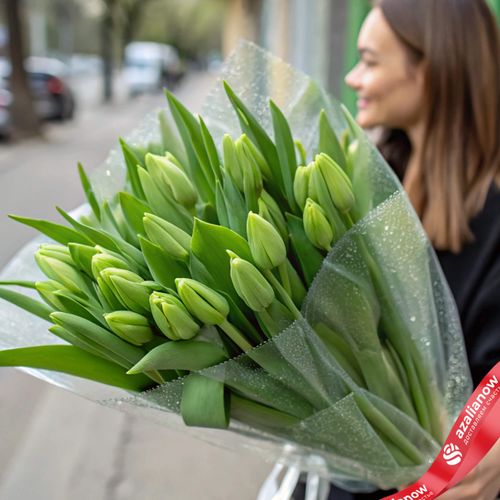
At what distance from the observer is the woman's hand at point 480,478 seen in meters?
1.03

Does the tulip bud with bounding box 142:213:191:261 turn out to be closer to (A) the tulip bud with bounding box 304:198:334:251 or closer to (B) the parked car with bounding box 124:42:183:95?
(A) the tulip bud with bounding box 304:198:334:251

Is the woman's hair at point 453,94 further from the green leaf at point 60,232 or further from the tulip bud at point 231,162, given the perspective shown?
the green leaf at point 60,232

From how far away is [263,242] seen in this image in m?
0.92

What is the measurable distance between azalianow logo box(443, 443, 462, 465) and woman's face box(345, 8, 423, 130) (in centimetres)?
86

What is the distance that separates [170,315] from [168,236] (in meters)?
0.10

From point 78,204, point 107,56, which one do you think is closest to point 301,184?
point 78,204

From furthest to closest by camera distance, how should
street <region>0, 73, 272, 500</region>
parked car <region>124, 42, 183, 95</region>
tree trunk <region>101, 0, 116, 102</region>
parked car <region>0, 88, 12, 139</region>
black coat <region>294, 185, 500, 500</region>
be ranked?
parked car <region>124, 42, 183, 95</region>
tree trunk <region>101, 0, 116, 102</region>
parked car <region>0, 88, 12, 139</region>
street <region>0, 73, 272, 500</region>
black coat <region>294, 185, 500, 500</region>

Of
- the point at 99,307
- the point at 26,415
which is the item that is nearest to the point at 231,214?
the point at 99,307

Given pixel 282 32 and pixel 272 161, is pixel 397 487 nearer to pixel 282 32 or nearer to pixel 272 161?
pixel 272 161

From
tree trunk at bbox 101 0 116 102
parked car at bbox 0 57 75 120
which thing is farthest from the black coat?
tree trunk at bbox 101 0 116 102

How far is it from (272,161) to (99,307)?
0.99ft

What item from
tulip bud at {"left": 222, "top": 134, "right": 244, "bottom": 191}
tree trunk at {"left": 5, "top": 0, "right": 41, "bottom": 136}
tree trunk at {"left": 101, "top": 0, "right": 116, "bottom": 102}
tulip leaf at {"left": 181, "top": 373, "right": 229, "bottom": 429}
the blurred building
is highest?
tulip bud at {"left": 222, "top": 134, "right": 244, "bottom": 191}

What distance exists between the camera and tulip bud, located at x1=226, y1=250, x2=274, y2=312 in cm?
89

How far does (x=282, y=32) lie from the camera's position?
13516 millimetres
